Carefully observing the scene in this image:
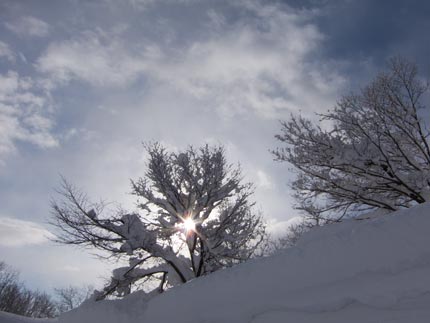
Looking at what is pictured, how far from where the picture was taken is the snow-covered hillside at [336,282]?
2.34 meters

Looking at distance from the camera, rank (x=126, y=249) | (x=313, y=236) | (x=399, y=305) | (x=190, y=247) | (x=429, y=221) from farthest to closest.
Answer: (x=190, y=247)
(x=126, y=249)
(x=313, y=236)
(x=429, y=221)
(x=399, y=305)

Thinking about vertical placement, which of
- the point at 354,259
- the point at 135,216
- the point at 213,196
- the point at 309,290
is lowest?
the point at 309,290

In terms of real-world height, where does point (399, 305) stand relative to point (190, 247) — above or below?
below

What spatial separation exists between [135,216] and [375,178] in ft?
20.0

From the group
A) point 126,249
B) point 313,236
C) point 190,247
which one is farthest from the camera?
point 190,247

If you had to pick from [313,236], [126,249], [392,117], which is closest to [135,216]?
[126,249]

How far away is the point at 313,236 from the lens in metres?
3.29

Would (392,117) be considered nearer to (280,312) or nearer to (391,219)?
(391,219)

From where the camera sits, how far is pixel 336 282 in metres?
2.66

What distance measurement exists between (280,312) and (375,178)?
531 cm

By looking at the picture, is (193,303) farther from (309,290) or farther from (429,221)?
(429,221)

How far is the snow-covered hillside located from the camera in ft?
7.66

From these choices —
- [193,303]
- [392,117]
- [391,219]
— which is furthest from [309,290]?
[392,117]

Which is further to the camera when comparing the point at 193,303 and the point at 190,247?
the point at 190,247
